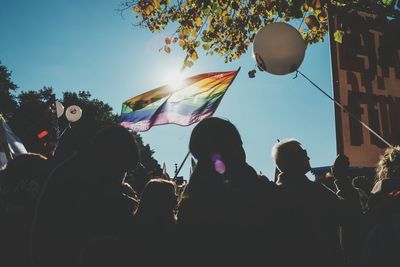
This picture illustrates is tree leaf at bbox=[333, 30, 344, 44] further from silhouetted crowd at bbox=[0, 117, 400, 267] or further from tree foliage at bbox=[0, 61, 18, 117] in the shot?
tree foliage at bbox=[0, 61, 18, 117]

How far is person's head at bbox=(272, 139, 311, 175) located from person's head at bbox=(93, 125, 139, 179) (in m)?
1.18

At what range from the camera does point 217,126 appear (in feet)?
5.36

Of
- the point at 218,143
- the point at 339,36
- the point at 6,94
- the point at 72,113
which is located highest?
the point at 6,94

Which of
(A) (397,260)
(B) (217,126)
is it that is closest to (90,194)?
(B) (217,126)

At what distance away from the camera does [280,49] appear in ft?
11.3

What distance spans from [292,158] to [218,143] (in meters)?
1.02

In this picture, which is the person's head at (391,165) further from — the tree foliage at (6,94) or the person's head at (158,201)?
the tree foliage at (6,94)

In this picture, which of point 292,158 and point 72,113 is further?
point 72,113

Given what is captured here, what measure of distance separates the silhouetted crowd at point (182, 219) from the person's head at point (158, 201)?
0.01 meters

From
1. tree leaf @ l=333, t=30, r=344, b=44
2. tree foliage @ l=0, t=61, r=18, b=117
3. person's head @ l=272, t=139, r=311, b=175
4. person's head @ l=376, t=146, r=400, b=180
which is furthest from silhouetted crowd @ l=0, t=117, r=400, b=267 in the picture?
tree foliage @ l=0, t=61, r=18, b=117

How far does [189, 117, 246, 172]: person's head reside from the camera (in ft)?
5.06

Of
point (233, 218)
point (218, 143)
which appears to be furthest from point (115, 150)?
point (233, 218)

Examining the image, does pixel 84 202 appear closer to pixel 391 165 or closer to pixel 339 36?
pixel 391 165

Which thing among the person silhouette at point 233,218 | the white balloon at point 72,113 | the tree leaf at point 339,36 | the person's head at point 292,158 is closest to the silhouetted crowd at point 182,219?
the person silhouette at point 233,218
